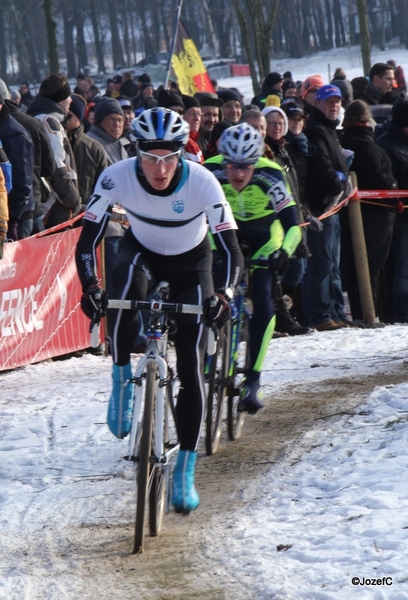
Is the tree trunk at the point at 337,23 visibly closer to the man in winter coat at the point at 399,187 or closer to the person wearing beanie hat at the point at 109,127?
the man in winter coat at the point at 399,187

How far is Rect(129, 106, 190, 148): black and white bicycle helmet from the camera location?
503 cm

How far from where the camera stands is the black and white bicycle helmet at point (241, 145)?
6.58 m

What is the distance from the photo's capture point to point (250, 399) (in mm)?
6734

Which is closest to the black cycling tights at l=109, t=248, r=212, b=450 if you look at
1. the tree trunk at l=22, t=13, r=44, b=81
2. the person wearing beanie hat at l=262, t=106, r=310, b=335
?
the person wearing beanie hat at l=262, t=106, r=310, b=335

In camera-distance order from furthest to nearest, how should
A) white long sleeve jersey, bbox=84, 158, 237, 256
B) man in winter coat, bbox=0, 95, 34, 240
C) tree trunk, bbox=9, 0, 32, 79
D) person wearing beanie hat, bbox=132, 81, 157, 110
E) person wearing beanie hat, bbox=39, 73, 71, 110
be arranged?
tree trunk, bbox=9, 0, 32, 79 < person wearing beanie hat, bbox=132, 81, 157, 110 < person wearing beanie hat, bbox=39, 73, 71, 110 < man in winter coat, bbox=0, 95, 34, 240 < white long sleeve jersey, bbox=84, 158, 237, 256

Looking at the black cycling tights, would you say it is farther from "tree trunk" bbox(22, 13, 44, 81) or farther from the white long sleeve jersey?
"tree trunk" bbox(22, 13, 44, 81)

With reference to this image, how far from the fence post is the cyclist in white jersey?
5.99 m

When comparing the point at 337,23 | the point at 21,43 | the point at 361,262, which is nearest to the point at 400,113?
the point at 361,262

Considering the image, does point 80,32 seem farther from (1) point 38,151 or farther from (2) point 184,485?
(2) point 184,485

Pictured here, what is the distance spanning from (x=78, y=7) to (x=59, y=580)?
70202mm

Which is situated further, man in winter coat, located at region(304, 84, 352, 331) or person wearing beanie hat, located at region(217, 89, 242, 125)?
person wearing beanie hat, located at region(217, 89, 242, 125)

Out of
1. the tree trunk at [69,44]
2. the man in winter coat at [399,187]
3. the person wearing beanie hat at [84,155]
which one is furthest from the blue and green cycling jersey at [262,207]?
the tree trunk at [69,44]

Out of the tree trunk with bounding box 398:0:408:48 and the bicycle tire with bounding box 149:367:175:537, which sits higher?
the tree trunk with bounding box 398:0:408:48

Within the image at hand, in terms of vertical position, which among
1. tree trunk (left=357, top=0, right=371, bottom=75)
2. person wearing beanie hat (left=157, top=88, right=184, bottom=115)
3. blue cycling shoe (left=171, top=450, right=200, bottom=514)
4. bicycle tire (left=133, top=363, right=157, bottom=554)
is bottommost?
blue cycling shoe (left=171, top=450, right=200, bottom=514)
